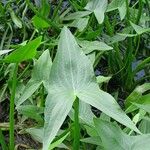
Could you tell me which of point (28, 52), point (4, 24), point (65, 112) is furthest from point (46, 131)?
point (4, 24)

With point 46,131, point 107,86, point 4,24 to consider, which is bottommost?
point 107,86

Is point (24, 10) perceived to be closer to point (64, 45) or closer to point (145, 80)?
point (145, 80)

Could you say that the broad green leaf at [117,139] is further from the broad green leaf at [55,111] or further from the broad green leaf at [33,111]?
the broad green leaf at [33,111]

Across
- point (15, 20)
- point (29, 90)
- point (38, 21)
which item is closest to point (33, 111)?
point (29, 90)

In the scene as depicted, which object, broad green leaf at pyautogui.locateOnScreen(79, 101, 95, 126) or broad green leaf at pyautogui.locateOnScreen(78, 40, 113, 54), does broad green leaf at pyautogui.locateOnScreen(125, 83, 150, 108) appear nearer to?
broad green leaf at pyautogui.locateOnScreen(78, 40, 113, 54)

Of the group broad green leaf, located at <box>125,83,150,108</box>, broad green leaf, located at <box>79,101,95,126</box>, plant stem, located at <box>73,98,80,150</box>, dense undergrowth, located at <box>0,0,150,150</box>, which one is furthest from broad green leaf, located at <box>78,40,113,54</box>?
plant stem, located at <box>73,98,80,150</box>

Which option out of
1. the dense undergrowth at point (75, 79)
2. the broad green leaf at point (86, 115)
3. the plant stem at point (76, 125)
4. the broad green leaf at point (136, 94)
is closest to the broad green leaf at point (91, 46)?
the dense undergrowth at point (75, 79)

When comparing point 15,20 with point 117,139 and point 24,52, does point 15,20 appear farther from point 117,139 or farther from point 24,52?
point 117,139
